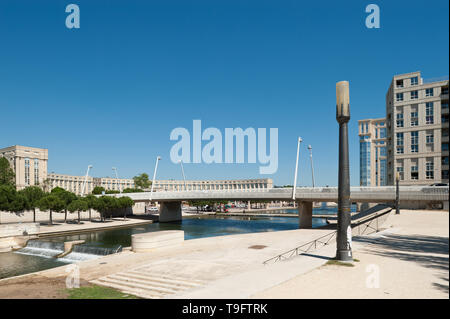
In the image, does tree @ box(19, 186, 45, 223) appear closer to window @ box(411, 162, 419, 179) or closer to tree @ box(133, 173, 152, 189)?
window @ box(411, 162, 419, 179)

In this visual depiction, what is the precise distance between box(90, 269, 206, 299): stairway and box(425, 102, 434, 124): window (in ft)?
212

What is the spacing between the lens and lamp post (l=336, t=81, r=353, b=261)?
17125mm

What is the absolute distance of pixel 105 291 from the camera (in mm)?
16016

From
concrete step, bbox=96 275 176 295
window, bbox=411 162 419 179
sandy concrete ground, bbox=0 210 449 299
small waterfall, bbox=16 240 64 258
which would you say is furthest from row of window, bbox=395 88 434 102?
small waterfall, bbox=16 240 64 258

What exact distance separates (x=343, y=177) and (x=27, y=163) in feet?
549

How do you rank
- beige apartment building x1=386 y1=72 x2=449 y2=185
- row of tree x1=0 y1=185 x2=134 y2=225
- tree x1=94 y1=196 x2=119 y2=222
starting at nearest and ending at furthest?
row of tree x1=0 y1=185 x2=134 y2=225 → beige apartment building x1=386 y1=72 x2=449 y2=185 → tree x1=94 y1=196 x2=119 y2=222

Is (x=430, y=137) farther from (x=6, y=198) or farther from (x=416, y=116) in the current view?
(x=6, y=198)

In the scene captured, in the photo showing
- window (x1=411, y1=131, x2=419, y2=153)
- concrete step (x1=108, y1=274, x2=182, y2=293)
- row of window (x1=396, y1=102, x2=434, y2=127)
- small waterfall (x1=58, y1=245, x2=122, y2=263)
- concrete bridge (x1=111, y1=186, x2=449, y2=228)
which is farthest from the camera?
window (x1=411, y1=131, x2=419, y2=153)

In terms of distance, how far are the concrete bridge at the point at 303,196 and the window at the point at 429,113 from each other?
2898 centimetres

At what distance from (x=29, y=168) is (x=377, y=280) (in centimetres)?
17139

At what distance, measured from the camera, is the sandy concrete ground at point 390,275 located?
9798mm

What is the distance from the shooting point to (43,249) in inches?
1467

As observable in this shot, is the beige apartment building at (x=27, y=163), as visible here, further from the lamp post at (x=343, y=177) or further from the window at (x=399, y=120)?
the lamp post at (x=343, y=177)
